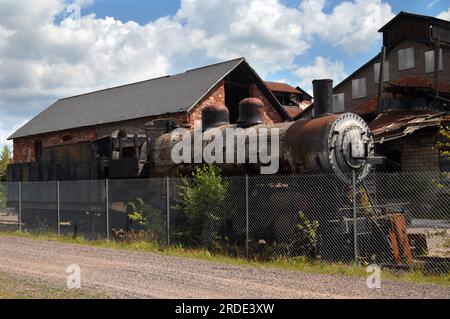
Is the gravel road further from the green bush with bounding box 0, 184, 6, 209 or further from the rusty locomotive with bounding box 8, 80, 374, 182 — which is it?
the green bush with bounding box 0, 184, 6, 209

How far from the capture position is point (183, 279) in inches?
352

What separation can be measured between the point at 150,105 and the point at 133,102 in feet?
9.09

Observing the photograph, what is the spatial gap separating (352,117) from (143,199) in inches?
249

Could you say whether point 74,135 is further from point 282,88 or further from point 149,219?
point 282,88

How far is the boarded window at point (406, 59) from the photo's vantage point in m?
34.0

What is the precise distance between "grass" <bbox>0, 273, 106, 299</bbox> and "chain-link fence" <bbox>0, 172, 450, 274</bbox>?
4.40 m

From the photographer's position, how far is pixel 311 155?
11148 mm

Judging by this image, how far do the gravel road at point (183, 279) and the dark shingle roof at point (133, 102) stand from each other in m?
14.9

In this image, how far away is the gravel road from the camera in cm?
769

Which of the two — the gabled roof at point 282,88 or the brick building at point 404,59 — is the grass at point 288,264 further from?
the gabled roof at point 282,88

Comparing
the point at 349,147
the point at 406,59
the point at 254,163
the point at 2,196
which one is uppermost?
the point at 406,59

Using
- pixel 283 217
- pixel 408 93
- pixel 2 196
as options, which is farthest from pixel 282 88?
pixel 283 217
